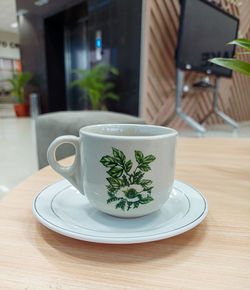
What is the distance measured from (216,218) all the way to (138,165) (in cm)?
10

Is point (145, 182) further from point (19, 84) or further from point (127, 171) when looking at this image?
point (19, 84)

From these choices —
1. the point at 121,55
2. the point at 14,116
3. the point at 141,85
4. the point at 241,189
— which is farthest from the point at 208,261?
the point at 14,116

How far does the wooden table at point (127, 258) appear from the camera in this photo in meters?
0.14

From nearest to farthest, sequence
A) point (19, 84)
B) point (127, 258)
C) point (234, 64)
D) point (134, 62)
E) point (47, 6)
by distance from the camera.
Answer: point (127, 258) < point (234, 64) < point (134, 62) < point (47, 6) < point (19, 84)

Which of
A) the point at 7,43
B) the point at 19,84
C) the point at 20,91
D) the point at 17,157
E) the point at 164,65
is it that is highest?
the point at 7,43

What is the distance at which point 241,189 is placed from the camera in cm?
29

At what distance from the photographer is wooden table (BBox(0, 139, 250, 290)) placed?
0.46 feet

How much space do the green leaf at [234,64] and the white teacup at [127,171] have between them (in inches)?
4.7

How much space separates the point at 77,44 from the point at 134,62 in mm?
1366

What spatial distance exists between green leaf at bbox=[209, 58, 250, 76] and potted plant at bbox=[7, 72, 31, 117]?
12.6ft

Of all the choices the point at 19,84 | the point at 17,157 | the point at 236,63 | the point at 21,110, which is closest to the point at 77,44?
the point at 19,84

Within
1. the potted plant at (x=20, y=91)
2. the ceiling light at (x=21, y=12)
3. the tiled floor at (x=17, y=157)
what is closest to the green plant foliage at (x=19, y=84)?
the potted plant at (x=20, y=91)

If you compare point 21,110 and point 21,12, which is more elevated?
point 21,12

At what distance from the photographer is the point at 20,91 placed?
3.88 m
